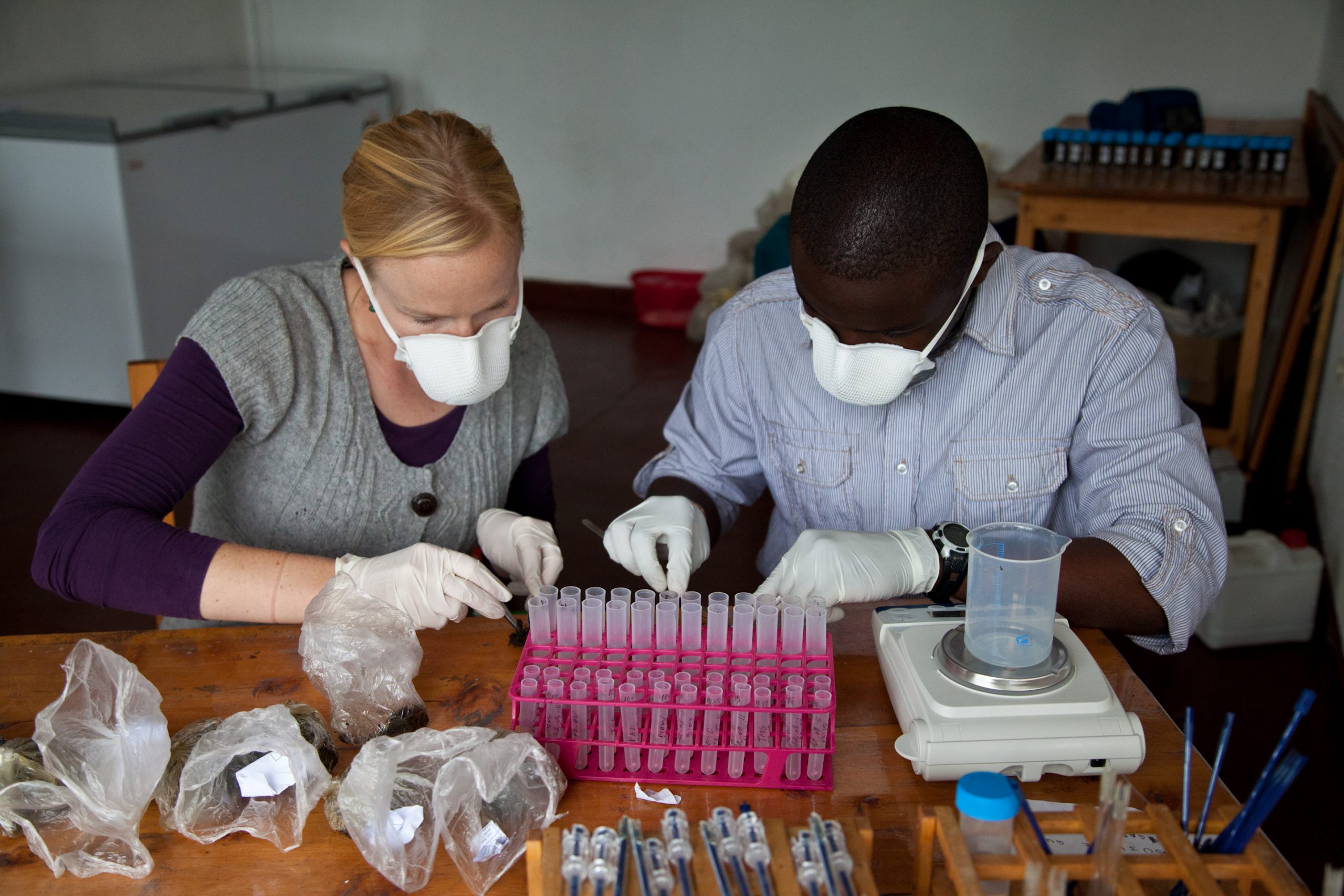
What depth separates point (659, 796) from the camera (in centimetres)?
108

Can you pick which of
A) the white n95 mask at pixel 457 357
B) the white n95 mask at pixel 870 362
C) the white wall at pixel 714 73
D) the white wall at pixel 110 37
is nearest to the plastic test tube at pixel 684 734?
the white n95 mask at pixel 870 362

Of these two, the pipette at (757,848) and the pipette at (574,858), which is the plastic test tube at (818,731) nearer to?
the pipette at (757,848)

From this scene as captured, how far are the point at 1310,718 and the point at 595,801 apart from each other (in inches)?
84.3

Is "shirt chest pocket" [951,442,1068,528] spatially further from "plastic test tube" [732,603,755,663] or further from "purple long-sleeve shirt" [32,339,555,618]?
"purple long-sleeve shirt" [32,339,555,618]

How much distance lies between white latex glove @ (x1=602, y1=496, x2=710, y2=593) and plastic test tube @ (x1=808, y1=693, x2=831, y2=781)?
39 centimetres

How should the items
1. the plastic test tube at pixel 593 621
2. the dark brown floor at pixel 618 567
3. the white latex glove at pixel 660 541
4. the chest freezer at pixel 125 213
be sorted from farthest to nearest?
the chest freezer at pixel 125 213 → the dark brown floor at pixel 618 567 → the white latex glove at pixel 660 541 → the plastic test tube at pixel 593 621

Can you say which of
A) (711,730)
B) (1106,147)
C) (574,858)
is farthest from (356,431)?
(1106,147)

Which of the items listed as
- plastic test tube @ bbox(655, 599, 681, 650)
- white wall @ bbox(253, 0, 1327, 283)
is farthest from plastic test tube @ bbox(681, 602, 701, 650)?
white wall @ bbox(253, 0, 1327, 283)

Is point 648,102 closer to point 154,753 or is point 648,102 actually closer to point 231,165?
point 231,165

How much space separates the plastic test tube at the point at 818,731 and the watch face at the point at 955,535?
372 mm

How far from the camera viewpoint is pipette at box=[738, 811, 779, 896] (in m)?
0.90

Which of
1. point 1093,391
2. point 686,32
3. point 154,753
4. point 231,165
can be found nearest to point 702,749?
point 154,753

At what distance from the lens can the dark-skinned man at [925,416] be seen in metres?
1.28

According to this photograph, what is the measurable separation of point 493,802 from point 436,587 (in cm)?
39
